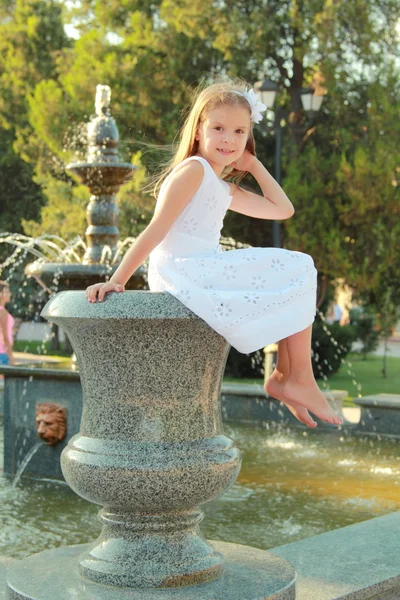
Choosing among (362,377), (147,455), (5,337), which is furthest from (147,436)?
(362,377)

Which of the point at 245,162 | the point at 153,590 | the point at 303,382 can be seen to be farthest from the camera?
the point at 245,162

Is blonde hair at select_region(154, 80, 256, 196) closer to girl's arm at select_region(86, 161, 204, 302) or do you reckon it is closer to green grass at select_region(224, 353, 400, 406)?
girl's arm at select_region(86, 161, 204, 302)

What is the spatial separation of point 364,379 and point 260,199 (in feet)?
47.3

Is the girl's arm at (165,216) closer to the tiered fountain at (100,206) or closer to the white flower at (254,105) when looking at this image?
the white flower at (254,105)

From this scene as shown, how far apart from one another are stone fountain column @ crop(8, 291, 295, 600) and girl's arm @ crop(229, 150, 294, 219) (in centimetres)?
72

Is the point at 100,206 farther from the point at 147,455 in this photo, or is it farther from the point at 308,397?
the point at 147,455

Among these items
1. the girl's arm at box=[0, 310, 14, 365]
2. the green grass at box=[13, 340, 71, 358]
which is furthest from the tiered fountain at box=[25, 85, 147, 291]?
the green grass at box=[13, 340, 71, 358]

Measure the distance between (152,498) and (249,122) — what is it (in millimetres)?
1475

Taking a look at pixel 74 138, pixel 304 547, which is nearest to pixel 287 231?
pixel 74 138

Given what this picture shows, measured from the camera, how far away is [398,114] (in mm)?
16094

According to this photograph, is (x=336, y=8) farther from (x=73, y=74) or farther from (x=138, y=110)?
(x=73, y=74)

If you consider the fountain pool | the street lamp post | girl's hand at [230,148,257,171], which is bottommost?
the fountain pool

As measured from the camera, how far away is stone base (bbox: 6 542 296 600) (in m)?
3.08

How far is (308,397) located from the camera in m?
3.39
